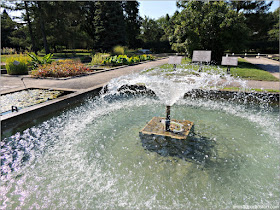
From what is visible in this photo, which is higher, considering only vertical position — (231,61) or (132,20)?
(132,20)

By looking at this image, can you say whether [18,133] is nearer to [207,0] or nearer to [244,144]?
[244,144]

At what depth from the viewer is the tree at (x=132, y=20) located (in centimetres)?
4184

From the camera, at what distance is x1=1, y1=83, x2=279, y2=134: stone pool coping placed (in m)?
4.21

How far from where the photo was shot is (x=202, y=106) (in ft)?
20.1

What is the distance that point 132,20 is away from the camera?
143ft

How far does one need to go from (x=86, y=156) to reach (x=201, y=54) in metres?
10.6

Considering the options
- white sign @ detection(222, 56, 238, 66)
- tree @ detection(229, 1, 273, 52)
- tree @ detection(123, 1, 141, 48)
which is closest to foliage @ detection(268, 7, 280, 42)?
tree @ detection(229, 1, 273, 52)

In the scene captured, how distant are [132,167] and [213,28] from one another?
16.1 metres

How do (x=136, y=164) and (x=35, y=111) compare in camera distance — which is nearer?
(x=136, y=164)

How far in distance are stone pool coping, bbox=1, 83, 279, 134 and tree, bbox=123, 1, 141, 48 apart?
1486 inches

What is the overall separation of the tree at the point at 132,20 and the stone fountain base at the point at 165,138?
4060 centimetres

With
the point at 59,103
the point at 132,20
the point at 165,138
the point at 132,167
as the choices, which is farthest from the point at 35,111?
the point at 132,20

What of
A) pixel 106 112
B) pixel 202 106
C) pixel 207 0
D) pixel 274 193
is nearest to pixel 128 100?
pixel 106 112

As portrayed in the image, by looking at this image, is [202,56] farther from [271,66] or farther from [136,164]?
[136,164]
